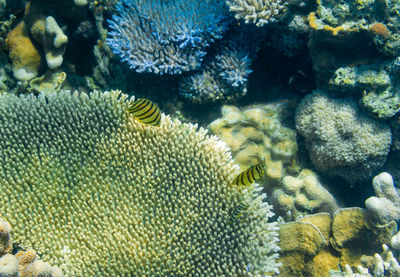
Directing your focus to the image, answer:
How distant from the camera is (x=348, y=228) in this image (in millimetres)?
3725

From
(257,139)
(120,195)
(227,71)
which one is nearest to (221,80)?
(227,71)

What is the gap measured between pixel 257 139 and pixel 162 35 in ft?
6.90

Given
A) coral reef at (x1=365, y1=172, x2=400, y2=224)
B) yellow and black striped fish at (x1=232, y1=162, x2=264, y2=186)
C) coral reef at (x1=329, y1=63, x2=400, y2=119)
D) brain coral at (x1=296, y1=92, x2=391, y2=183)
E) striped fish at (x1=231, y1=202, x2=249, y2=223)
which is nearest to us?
yellow and black striped fish at (x1=232, y1=162, x2=264, y2=186)

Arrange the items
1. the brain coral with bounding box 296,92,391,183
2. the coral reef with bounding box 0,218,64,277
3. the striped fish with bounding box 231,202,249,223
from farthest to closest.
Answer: the brain coral with bounding box 296,92,391,183, the striped fish with bounding box 231,202,249,223, the coral reef with bounding box 0,218,64,277

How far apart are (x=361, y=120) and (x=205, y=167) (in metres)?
2.51

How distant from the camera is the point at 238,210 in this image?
283 centimetres

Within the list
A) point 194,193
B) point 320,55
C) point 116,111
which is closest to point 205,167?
point 194,193

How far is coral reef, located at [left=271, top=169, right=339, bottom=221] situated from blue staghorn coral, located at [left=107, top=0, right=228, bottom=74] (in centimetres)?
225

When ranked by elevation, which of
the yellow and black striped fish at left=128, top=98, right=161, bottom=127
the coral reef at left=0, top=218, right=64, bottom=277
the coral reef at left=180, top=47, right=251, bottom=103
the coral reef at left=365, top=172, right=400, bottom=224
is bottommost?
the coral reef at left=365, top=172, right=400, bottom=224

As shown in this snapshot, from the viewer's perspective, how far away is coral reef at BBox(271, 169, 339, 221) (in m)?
4.00

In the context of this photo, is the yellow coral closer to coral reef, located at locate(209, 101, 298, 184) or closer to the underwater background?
the underwater background

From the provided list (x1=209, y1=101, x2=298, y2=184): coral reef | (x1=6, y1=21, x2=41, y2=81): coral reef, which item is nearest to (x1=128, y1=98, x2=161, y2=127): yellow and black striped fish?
(x1=209, y1=101, x2=298, y2=184): coral reef

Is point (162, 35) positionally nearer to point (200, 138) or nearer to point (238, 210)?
point (200, 138)

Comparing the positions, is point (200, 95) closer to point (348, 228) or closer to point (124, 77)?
point (124, 77)
